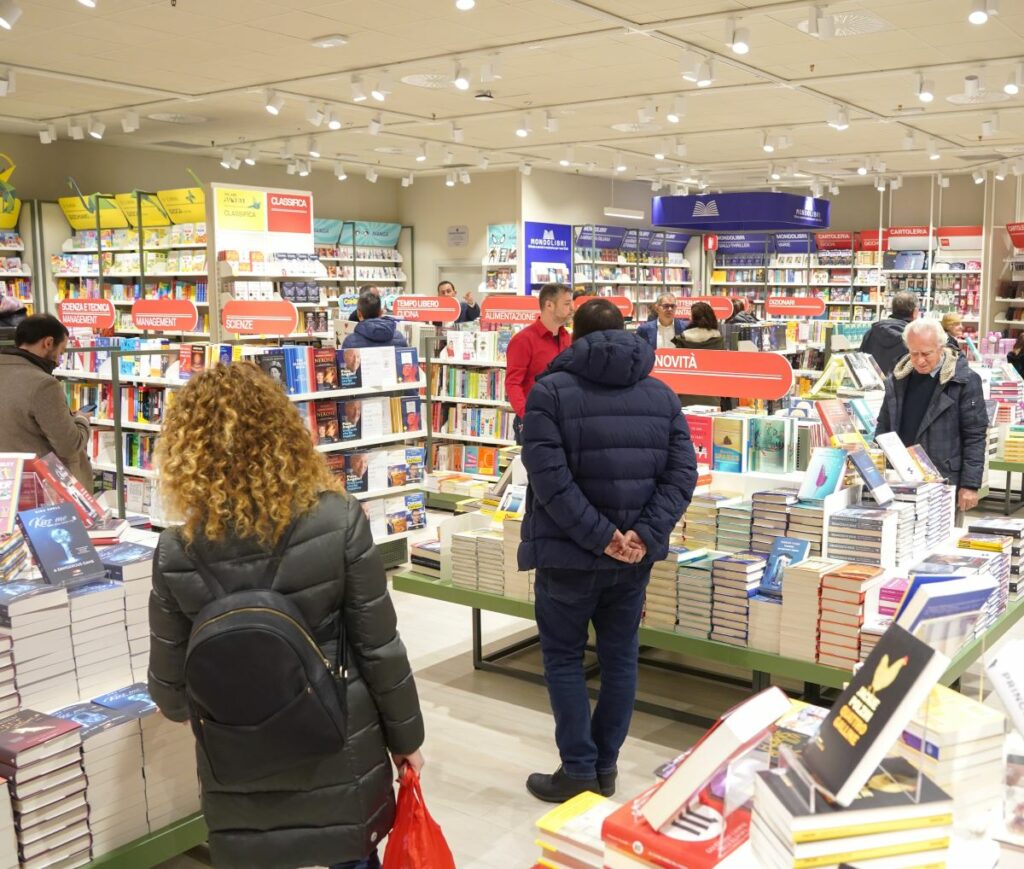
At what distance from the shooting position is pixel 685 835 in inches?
63.0

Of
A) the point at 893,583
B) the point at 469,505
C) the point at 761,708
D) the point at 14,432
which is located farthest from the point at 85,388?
the point at 761,708

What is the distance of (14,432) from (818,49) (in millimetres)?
6537

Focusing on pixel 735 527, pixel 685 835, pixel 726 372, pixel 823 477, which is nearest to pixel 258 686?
pixel 685 835

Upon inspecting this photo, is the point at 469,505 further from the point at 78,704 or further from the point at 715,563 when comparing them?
the point at 78,704

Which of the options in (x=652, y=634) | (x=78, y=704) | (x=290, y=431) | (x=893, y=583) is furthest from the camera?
(x=652, y=634)

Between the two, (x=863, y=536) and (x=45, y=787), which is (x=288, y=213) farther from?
(x=45, y=787)

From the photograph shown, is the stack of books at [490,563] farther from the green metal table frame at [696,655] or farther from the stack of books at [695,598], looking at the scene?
the stack of books at [695,598]

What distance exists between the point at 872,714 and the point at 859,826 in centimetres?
15

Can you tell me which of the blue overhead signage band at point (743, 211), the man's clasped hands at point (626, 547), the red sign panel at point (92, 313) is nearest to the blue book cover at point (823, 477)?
the man's clasped hands at point (626, 547)

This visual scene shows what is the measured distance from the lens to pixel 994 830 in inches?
66.2

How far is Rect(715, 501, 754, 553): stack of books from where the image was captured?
4195mm

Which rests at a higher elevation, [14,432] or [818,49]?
[818,49]

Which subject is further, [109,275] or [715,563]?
[109,275]

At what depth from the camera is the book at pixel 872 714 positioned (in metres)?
1.40
